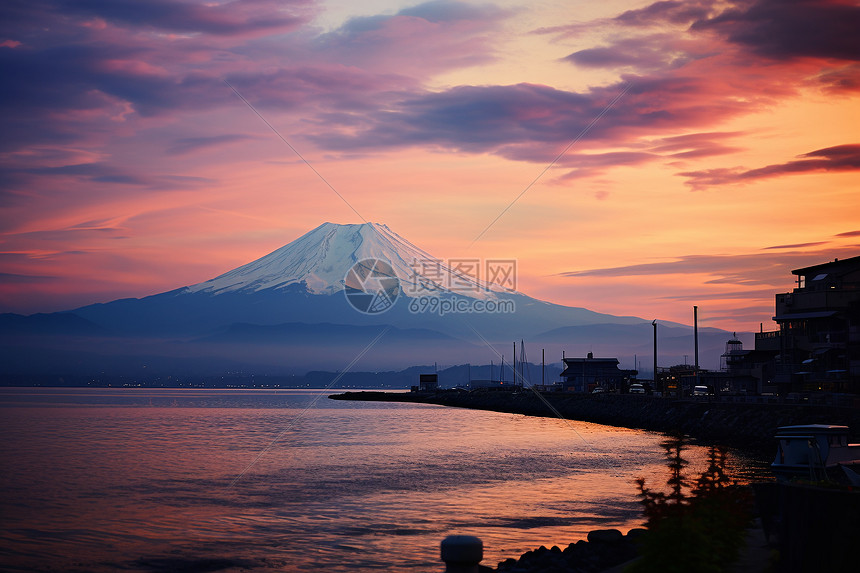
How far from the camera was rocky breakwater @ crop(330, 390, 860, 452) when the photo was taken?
180 ft

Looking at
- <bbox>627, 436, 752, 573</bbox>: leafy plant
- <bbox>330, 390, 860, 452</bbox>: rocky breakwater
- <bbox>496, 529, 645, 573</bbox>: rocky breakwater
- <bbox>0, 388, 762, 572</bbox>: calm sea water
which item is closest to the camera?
<bbox>627, 436, 752, 573</bbox>: leafy plant

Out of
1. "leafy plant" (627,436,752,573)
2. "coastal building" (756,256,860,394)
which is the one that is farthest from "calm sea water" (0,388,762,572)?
"coastal building" (756,256,860,394)

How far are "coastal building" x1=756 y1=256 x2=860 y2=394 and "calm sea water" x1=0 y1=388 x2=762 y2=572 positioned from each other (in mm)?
17962

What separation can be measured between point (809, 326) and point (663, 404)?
54.6 feet

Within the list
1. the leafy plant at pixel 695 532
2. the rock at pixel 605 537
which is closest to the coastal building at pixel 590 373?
the rock at pixel 605 537

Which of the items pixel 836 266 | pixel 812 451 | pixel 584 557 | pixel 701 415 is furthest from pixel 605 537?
pixel 836 266

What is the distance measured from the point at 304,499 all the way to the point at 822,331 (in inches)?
2311

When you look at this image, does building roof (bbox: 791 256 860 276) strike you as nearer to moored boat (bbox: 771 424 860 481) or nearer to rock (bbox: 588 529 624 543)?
moored boat (bbox: 771 424 860 481)

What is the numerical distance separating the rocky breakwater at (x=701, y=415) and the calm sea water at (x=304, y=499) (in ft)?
19.6

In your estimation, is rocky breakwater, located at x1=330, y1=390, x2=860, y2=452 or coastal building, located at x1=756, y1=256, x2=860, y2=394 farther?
coastal building, located at x1=756, y1=256, x2=860, y2=394

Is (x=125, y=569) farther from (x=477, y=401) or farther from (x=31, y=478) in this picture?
(x=477, y=401)

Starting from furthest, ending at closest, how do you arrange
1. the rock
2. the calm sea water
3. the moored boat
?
the moored boat < the calm sea water < the rock

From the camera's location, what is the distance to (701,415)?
73.6 meters

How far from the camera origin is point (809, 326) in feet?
257
